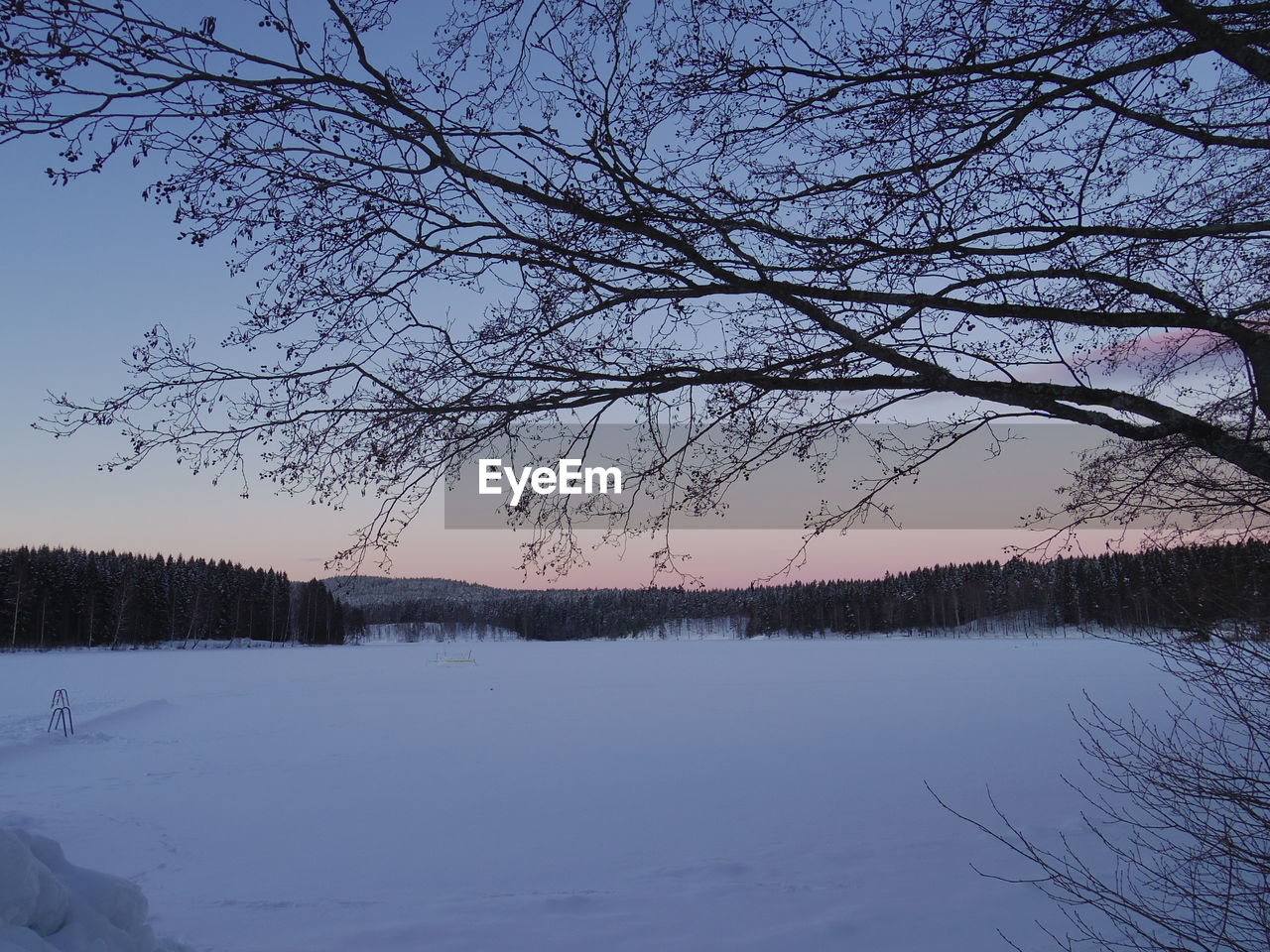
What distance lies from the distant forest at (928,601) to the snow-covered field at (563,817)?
2.28 meters

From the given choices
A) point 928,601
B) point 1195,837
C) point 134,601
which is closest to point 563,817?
point 1195,837

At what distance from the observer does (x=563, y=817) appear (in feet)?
28.3

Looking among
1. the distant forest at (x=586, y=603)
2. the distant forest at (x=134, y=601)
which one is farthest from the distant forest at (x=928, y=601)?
the distant forest at (x=134, y=601)

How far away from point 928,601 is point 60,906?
89.1 metres

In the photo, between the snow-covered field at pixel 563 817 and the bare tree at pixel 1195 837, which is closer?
the bare tree at pixel 1195 837

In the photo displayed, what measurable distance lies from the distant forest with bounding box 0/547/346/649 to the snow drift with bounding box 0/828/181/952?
61278mm

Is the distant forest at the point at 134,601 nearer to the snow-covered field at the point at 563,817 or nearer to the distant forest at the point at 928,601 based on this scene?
the distant forest at the point at 928,601

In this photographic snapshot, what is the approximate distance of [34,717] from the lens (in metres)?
17.3

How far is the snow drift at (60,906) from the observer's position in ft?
10.1

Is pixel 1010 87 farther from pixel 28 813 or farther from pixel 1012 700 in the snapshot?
pixel 1012 700

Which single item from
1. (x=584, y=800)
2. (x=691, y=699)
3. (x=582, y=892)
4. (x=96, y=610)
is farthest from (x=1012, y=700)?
(x=96, y=610)

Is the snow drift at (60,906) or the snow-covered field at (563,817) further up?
the snow drift at (60,906)

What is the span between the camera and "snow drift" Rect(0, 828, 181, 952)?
308 centimetres

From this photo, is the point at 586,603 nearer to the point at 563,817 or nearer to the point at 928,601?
the point at 928,601
